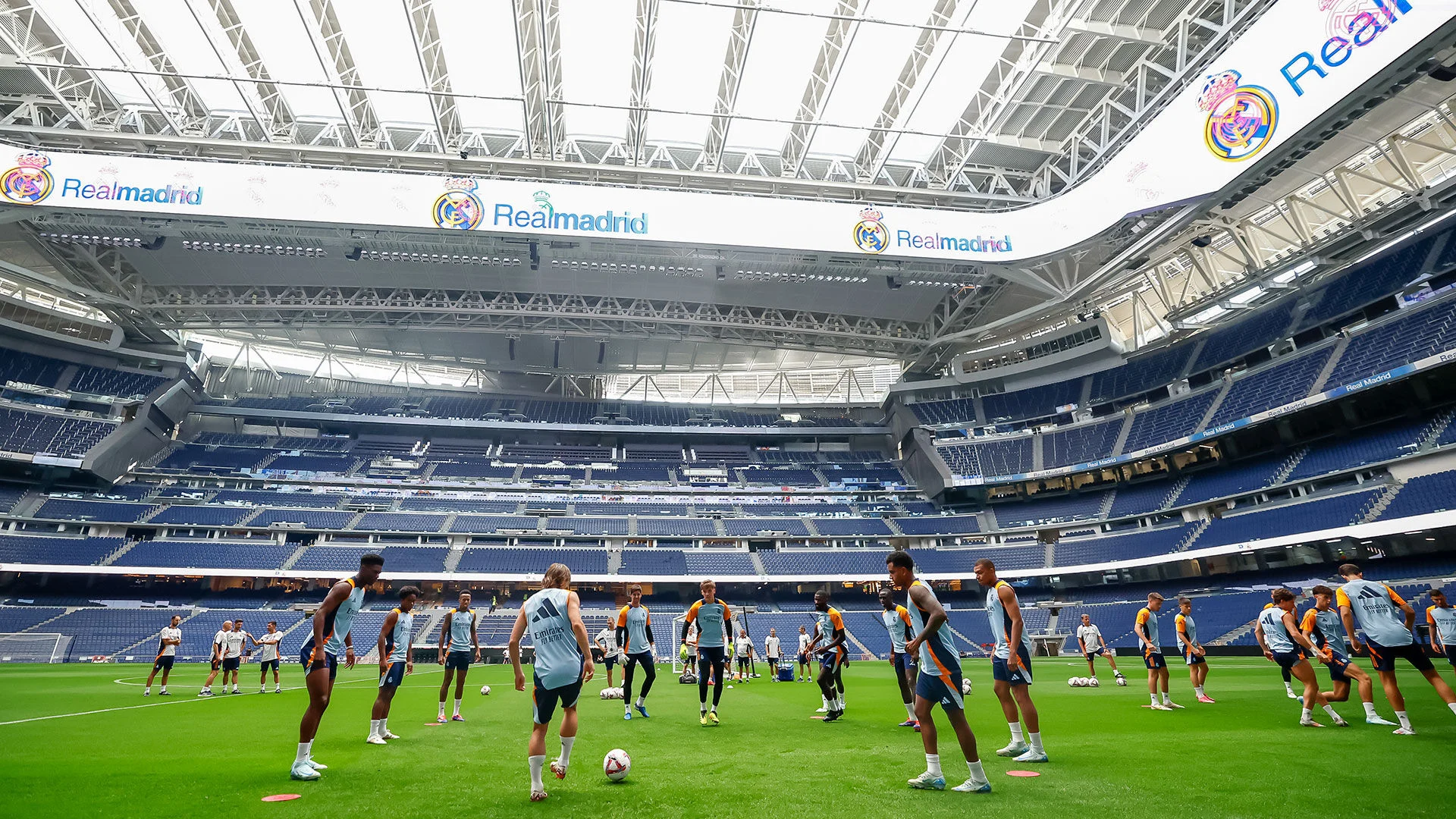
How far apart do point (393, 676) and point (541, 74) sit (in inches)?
972

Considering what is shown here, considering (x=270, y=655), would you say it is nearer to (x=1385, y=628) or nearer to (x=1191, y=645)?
(x=1191, y=645)

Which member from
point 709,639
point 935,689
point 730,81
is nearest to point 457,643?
point 709,639

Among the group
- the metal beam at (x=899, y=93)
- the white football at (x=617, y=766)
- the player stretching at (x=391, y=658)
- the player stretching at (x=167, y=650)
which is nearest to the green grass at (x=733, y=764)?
the white football at (x=617, y=766)

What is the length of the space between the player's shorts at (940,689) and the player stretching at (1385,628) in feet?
18.3

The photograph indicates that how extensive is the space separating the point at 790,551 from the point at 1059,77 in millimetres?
29697

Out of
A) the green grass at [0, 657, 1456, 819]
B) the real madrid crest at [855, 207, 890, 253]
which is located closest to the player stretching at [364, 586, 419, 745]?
the green grass at [0, 657, 1456, 819]

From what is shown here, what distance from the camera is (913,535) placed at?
44656 mm

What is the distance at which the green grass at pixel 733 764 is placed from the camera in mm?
4941

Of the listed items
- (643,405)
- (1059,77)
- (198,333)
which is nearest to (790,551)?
(643,405)

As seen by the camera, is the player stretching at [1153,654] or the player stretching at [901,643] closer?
the player stretching at [901,643]

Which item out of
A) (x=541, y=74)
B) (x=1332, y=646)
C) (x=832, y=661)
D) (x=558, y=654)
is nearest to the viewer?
(x=558, y=654)

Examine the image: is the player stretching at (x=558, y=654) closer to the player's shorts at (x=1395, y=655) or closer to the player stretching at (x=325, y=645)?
the player stretching at (x=325, y=645)

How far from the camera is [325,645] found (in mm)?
6672

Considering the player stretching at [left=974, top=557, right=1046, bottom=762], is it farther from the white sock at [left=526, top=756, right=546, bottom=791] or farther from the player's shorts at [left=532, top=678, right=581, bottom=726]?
the white sock at [left=526, top=756, right=546, bottom=791]
